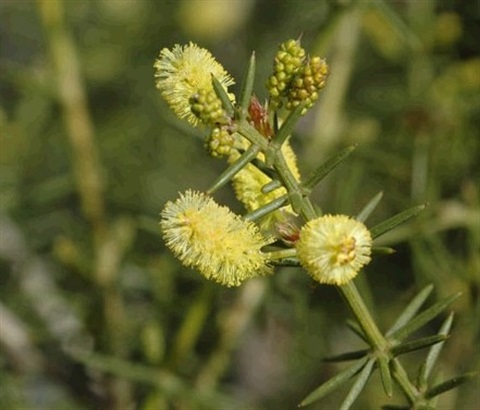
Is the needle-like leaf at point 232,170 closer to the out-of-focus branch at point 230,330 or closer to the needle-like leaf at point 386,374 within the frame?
the needle-like leaf at point 386,374

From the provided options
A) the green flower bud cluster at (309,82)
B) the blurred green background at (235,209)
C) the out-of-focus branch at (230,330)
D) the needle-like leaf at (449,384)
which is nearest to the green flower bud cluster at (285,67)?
the green flower bud cluster at (309,82)

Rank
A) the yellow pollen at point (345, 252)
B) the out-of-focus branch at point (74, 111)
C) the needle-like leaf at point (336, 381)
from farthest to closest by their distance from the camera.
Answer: the out-of-focus branch at point (74, 111) → the needle-like leaf at point (336, 381) → the yellow pollen at point (345, 252)

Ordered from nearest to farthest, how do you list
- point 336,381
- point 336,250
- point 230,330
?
point 336,250, point 336,381, point 230,330

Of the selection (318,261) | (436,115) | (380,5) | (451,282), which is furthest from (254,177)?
(436,115)

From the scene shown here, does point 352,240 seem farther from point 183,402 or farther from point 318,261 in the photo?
point 183,402

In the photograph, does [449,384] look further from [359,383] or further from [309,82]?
[309,82]

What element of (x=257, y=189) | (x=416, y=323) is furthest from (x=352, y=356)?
(x=257, y=189)

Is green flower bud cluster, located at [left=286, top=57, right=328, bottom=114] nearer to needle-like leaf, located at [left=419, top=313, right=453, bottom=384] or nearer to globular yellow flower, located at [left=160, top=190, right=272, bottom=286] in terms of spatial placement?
globular yellow flower, located at [left=160, top=190, right=272, bottom=286]

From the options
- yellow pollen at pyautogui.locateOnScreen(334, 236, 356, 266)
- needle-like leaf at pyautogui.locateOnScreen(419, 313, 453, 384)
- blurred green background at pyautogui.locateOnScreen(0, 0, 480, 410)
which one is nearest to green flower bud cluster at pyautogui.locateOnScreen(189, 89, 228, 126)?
yellow pollen at pyautogui.locateOnScreen(334, 236, 356, 266)
